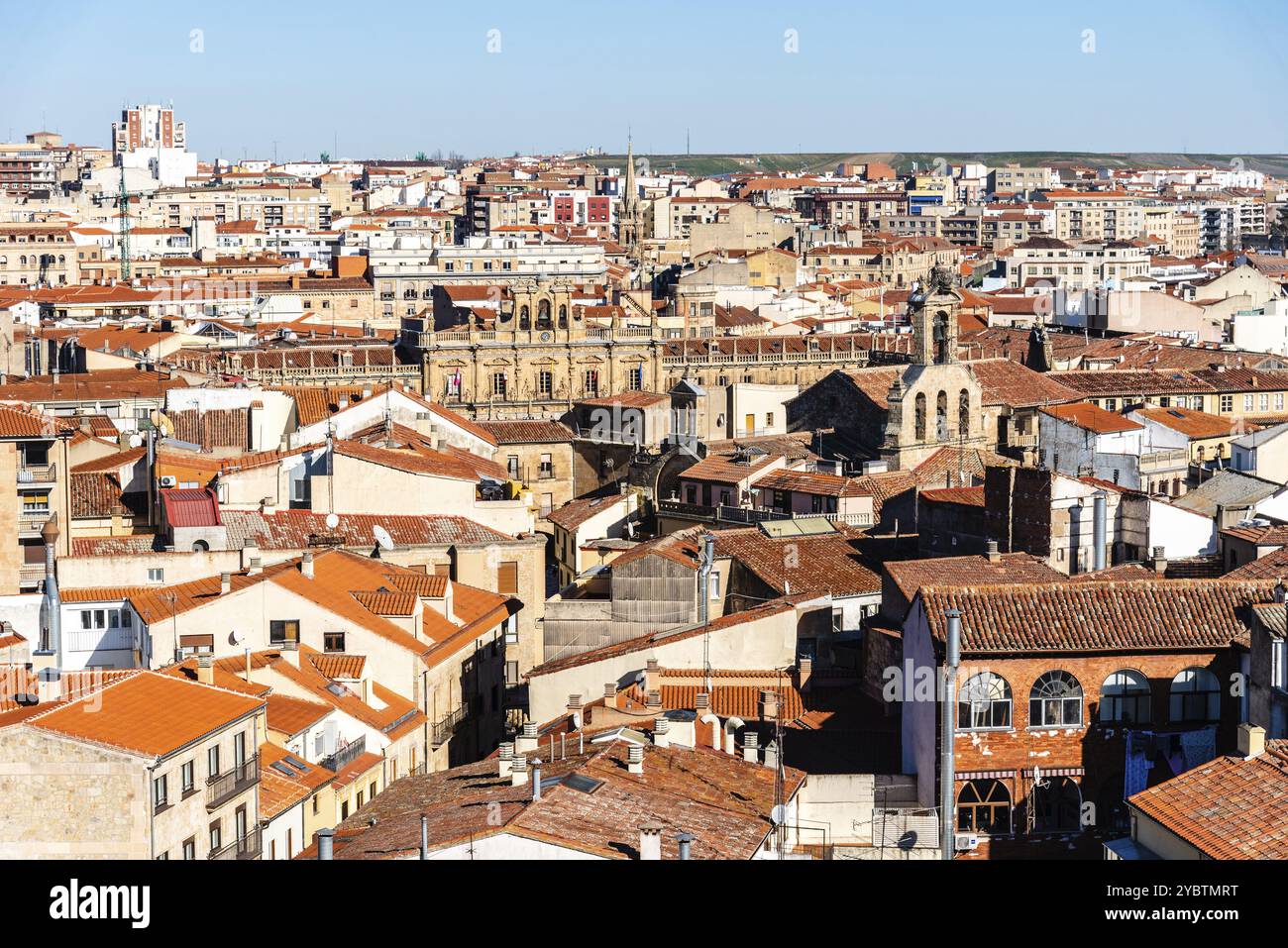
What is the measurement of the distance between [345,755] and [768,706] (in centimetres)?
366

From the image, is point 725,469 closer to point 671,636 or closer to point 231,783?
point 671,636

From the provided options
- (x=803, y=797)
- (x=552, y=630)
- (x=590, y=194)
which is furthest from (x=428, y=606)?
(x=590, y=194)

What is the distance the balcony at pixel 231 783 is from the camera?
46.3 feet

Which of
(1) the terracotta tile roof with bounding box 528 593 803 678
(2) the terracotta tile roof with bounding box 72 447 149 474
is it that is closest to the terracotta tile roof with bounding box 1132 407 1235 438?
(2) the terracotta tile roof with bounding box 72 447 149 474

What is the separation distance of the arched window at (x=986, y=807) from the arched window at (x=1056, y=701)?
542 mm

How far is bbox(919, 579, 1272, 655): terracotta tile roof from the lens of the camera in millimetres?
15805

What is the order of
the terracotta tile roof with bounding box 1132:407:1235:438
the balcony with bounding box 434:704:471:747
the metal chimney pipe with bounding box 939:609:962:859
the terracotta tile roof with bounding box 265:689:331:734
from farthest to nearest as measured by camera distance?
1. the terracotta tile roof with bounding box 1132:407:1235:438
2. the balcony with bounding box 434:704:471:747
3. the terracotta tile roof with bounding box 265:689:331:734
4. the metal chimney pipe with bounding box 939:609:962:859

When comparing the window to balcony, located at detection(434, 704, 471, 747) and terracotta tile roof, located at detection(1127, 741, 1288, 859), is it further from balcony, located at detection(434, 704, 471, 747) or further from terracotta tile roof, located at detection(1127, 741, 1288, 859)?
terracotta tile roof, located at detection(1127, 741, 1288, 859)

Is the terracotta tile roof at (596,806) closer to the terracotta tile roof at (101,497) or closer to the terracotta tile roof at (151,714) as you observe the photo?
the terracotta tile roof at (151,714)

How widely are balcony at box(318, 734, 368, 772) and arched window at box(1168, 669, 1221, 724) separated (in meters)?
6.45

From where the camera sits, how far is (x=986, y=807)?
15.6 m

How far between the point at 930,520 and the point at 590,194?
121162 millimetres

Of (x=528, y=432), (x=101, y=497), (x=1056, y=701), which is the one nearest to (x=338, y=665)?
(x=1056, y=701)
